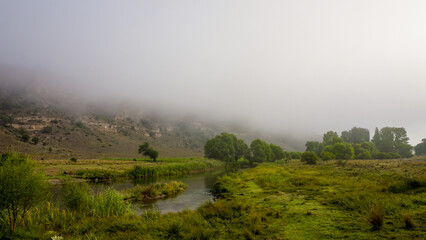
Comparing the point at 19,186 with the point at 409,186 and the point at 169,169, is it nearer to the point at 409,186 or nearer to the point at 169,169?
the point at 409,186

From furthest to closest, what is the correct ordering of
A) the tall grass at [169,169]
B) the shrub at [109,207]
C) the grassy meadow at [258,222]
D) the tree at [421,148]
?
1. the tree at [421,148]
2. the tall grass at [169,169]
3. the shrub at [109,207]
4. the grassy meadow at [258,222]

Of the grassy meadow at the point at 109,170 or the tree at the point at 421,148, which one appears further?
the tree at the point at 421,148

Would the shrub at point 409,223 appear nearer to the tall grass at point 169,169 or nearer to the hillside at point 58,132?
the tall grass at point 169,169

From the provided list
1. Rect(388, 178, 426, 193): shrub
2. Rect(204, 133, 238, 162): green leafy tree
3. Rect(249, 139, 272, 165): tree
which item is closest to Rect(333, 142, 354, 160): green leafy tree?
Rect(249, 139, 272, 165): tree

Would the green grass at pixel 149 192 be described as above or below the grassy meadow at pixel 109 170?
above

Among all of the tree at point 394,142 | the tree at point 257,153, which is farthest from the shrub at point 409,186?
the tree at point 394,142

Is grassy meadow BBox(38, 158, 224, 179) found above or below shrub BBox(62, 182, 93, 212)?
below

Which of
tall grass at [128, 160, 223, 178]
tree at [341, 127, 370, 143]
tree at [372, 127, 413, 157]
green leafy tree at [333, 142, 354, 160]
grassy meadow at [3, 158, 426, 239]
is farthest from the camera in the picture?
tree at [341, 127, 370, 143]

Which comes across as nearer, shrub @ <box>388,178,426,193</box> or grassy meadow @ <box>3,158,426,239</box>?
grassy meadow @ <box>3,158,426,239</box>

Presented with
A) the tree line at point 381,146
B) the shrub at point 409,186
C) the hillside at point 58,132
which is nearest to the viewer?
the shrub at point 409,186

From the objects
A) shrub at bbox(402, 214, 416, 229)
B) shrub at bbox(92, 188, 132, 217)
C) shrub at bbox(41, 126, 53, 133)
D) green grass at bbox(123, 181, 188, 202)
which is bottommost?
shrub at bbox(41, 126, 53, 133)

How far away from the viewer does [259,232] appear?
1316 cm

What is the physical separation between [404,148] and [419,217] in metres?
145

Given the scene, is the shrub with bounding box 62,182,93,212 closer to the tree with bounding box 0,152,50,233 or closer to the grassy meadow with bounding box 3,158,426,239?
the grassy meadow with bounding box 3,158,426,239
